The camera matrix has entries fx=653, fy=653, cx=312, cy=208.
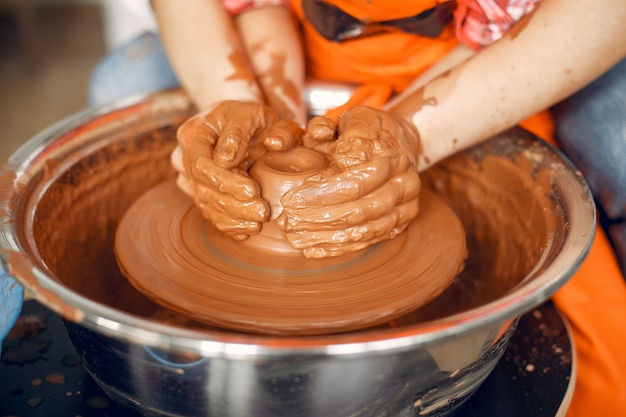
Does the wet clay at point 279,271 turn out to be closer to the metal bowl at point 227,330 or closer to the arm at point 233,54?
the metal bowl at point 227,330

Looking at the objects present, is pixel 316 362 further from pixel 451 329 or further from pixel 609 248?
pixel 609 248

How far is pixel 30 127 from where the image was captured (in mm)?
3027

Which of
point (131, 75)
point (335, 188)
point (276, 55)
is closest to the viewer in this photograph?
point (335, 188)

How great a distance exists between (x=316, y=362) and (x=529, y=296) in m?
0.27

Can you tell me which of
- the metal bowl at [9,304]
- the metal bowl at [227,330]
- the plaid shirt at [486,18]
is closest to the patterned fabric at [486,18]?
the plaid shirt at [486,18]

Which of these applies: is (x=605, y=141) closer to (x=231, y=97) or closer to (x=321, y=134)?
(x=321, y=134)

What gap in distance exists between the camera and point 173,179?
4.20ft

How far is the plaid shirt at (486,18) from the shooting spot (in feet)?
3.94

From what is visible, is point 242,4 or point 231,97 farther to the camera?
point 242,4

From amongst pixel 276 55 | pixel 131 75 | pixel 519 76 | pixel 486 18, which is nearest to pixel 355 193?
pixel 519 76

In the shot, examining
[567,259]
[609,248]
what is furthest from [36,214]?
[609,248]

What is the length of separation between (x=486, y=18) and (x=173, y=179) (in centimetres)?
68

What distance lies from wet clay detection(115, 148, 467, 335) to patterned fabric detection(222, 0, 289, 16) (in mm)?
594

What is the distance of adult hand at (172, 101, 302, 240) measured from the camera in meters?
0.98
